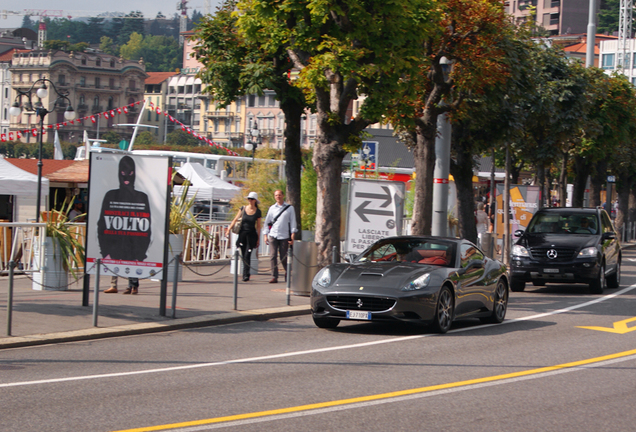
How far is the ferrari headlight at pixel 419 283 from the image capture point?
11883mm

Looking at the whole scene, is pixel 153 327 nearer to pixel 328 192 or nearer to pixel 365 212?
pixel 328 192

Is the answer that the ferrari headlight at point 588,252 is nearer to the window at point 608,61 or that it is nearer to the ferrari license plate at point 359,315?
the ferrari license plate at point 359,315

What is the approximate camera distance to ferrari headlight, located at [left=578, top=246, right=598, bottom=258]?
1925cm

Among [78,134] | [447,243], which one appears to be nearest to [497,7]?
[447,243]

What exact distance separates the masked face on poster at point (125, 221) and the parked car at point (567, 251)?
960cm

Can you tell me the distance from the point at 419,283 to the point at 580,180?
3253 cm

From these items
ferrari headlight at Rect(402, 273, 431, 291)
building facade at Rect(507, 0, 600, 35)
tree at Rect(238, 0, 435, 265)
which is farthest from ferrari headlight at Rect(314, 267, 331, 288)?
building facade at Rect(507, 0, 600, 35)

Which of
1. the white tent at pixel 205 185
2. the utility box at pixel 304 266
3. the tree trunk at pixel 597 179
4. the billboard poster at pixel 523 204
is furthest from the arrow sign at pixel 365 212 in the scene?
the tree trunk at pixel 597 179

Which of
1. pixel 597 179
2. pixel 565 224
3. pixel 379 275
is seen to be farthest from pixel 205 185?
pixel 379 275

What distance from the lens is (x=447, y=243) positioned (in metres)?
13.4

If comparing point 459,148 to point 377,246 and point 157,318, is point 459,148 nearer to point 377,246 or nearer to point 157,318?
point 377,246

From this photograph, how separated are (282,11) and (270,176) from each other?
11.2 m

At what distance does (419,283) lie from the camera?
12.0m

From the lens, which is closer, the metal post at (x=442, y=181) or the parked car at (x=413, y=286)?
the parked car at (x=413, y=286)
